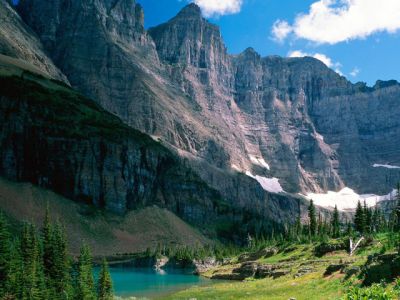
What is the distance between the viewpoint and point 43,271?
59.5 m

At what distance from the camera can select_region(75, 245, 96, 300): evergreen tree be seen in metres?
56.5

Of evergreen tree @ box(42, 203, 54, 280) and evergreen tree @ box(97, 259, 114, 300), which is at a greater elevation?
evergreen tree @ box(42, 203, 54, 280)

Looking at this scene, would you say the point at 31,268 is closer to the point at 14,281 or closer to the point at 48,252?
the point at 14,281

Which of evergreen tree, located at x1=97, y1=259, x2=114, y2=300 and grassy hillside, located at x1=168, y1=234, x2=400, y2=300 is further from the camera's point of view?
evergreen tree, located at x1=97, y1=259, x2=114, y2=300

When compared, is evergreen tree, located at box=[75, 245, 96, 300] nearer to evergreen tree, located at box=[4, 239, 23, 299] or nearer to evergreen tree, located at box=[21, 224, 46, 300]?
evergreen tree, located at box=[21, 224, 46, 300]

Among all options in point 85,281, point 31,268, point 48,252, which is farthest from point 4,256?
point 85,281

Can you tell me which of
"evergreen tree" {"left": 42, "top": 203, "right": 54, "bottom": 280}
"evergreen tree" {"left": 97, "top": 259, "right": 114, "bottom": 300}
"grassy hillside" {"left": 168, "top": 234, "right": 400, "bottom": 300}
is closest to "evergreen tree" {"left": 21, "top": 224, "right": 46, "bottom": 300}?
"evergreen tree" {"left": 42, "top": 203, "right": 54, "bottom": 280}

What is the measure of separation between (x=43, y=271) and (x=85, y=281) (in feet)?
18.0

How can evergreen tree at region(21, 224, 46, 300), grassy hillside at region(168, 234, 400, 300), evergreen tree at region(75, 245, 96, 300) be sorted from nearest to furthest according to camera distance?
1. grassy hillside at region(168, 234, 400, 300)
2. evergreen tree at region(21, 224, 46, 300)
3. evergreen tree at region(75, 245, 96, 300)

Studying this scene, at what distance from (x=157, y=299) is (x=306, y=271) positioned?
24.6 metres

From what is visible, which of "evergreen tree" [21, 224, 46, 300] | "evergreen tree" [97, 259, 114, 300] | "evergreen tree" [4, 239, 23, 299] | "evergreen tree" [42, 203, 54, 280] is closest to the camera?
"evergreen tree" [4, 239, 23, 299]

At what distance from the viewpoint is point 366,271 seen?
40562 millimetres

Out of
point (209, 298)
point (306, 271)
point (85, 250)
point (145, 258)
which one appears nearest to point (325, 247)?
point (306, 271)

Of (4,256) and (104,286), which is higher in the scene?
(4,256)
